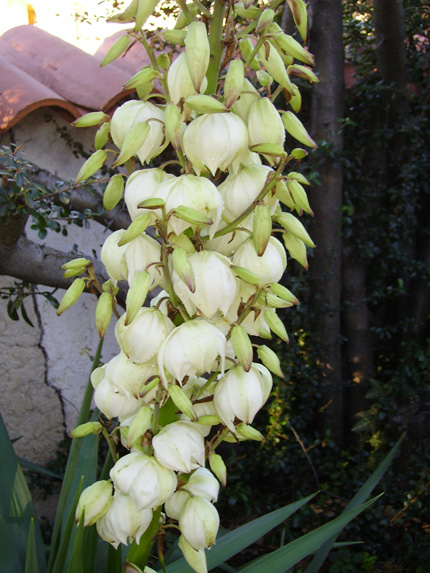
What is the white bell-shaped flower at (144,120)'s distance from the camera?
706 mm

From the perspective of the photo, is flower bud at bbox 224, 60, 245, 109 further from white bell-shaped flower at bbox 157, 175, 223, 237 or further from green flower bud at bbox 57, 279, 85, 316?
green flower bud at bbox 57, 279, 85, 316

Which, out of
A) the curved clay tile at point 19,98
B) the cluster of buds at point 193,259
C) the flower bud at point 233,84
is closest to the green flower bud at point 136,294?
the cluster of buds at point 193,259

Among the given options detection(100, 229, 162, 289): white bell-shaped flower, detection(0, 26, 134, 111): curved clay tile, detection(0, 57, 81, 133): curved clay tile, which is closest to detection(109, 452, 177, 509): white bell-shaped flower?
detection(100, 229, 162, 289): white bell-shaped flower

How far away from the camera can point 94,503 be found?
0.74 metres

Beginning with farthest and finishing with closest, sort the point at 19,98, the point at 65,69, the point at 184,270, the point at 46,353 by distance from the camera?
the point at 46,353 → the point at 65,69 → the point at 19,98 → the point at 184,270

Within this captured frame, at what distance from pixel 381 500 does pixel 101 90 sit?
1.79m

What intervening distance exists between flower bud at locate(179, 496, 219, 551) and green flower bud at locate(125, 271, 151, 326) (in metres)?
0.26

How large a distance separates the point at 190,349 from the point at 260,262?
0.14m

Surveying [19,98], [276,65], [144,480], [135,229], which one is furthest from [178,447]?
[19,98]

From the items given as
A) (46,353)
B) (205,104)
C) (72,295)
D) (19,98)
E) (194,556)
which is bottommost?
(46,353)

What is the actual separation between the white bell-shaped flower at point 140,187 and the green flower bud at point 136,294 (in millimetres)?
88

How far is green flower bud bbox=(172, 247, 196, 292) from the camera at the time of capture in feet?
2.03

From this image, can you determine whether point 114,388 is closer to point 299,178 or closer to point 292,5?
point 299,178

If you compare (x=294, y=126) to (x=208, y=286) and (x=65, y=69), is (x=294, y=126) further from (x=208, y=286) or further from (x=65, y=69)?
(x=65, y=69)
